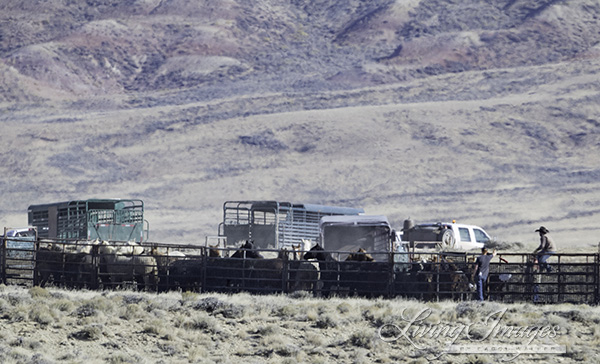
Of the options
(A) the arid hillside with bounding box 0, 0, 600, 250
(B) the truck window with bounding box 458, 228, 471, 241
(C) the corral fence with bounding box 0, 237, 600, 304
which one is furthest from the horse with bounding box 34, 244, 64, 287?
(A) the arid hillside with bounding box 0, 0, 600, 250

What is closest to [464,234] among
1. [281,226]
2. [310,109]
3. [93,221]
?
[281,226]

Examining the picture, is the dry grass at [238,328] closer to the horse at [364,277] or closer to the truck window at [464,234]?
the horse at [364,277]

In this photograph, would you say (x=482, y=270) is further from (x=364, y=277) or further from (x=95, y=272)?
(x=95, y=272)

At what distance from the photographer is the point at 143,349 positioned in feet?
53.5

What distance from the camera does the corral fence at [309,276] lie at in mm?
20250

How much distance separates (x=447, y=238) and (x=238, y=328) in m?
14.8

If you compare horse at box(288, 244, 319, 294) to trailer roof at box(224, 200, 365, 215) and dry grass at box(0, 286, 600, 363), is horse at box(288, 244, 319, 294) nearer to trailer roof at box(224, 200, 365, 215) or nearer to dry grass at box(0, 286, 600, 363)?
dry grass at box(0, 286, 600, 363)

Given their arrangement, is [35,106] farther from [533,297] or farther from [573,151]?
[533,297]

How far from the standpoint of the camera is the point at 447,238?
3111 centimetres

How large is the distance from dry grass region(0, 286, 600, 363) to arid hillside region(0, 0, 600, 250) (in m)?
24.2

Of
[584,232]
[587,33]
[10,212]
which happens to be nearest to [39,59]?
[10,212]

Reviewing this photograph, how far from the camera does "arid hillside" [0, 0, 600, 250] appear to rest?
71812 millimetres

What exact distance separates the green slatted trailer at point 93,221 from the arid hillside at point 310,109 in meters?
16.9

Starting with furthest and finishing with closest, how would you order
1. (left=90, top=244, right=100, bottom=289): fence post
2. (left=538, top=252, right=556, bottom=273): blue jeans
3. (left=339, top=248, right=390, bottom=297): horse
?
(left=90, top=244, right=100, bottom=289): fence post → (left=339, top=248, right=390, bottom=297): horse → (left=538, top=252, right=556, bottom=273): blue jeans
